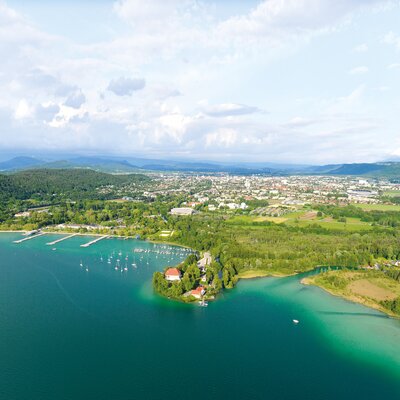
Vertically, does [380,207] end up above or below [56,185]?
below

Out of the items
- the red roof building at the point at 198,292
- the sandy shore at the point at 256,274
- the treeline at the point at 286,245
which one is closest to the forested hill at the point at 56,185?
the treeline at the point at 286,245

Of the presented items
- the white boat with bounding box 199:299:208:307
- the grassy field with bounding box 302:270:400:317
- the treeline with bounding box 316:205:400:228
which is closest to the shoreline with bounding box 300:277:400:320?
the grassy field with bounding box 302:270:400:317

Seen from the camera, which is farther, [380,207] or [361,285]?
[380,207]

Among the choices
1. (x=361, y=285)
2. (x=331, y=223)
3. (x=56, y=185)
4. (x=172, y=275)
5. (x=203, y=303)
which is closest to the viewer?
(x=203, y=303)

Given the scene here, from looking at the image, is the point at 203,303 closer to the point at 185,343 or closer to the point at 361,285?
the point at 185,343

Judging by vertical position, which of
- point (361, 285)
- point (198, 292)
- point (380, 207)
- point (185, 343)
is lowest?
point (185, 343)

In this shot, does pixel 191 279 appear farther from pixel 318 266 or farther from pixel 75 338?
pixel 318 266

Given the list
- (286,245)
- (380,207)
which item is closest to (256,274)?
(286,245)
